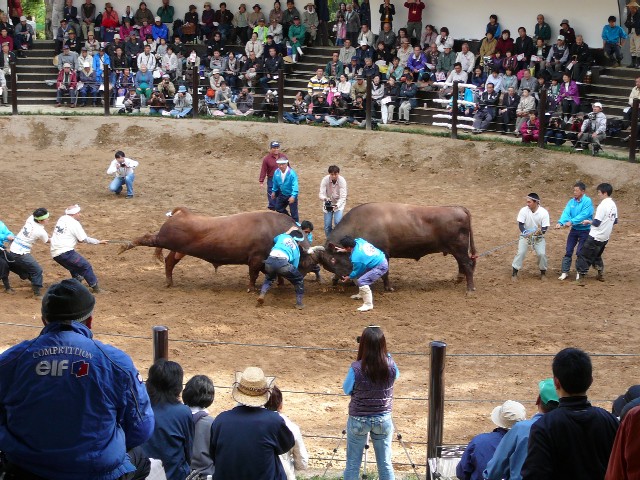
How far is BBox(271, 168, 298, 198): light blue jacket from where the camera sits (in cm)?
1547

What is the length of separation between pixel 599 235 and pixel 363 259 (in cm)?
345

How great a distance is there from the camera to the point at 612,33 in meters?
22.1

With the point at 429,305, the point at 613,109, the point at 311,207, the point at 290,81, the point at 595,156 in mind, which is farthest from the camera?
the point at 290,81

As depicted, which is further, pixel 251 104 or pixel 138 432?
pixel 251 104

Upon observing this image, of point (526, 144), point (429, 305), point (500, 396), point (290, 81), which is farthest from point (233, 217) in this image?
point (290, 81)

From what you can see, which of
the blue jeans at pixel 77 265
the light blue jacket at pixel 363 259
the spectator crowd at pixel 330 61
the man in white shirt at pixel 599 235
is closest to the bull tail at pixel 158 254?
the blue jeans at pixel 77 265

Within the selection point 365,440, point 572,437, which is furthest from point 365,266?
point 572,437

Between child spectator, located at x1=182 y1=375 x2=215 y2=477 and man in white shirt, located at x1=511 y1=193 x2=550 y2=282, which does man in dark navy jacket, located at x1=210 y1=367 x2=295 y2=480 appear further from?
man in white shirt, located at x1=511 y1=193 x2=550 y2=282

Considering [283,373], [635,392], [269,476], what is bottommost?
[283,373]

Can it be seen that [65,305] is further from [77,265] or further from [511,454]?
[77,265]

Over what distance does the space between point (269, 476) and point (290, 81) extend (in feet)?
66.4

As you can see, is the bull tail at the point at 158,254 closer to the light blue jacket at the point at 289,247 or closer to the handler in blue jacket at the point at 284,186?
the light blue jacket at the point at 289,247

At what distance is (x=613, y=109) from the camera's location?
21.1 m

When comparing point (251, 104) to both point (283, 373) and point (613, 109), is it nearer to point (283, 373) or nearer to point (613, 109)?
point (613, 109)
